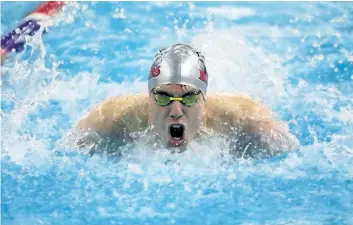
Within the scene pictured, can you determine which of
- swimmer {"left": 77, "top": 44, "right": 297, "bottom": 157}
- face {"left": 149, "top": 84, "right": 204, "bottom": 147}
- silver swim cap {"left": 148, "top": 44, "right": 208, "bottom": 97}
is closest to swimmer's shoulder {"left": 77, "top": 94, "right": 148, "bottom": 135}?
swimmer {"left": 77, "top": 44, "right": 297, "bottom": 157}

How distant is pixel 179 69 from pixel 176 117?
8.9 inches

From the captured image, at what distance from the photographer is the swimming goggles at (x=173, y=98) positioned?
11.7ft

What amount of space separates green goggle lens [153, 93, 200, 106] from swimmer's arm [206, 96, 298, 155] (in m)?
0.23

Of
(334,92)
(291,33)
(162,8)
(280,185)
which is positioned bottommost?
(280,185)

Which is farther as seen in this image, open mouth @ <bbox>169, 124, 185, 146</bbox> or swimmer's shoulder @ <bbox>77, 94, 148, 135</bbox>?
swimmer's shoulder @ <bbox>77, 94, 148, 135</bbox>

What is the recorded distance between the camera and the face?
3570mm

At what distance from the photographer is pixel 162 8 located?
211 inches

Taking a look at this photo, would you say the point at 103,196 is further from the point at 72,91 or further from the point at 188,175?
the point at 72,91

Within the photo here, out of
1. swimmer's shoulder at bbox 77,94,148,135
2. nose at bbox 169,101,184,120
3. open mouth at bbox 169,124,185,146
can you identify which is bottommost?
open mouth at bbox 169,124,185,146

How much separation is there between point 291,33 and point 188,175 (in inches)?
68.0

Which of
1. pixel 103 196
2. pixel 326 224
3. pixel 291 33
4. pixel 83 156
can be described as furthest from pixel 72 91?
pixel 326 224

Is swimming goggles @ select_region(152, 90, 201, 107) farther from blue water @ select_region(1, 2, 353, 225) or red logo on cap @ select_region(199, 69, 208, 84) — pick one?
blue water @ select_region(1, 2, 353, 225)

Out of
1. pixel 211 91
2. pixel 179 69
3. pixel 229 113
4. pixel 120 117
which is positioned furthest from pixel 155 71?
pixel 211 91

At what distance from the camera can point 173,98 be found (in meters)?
3.57
